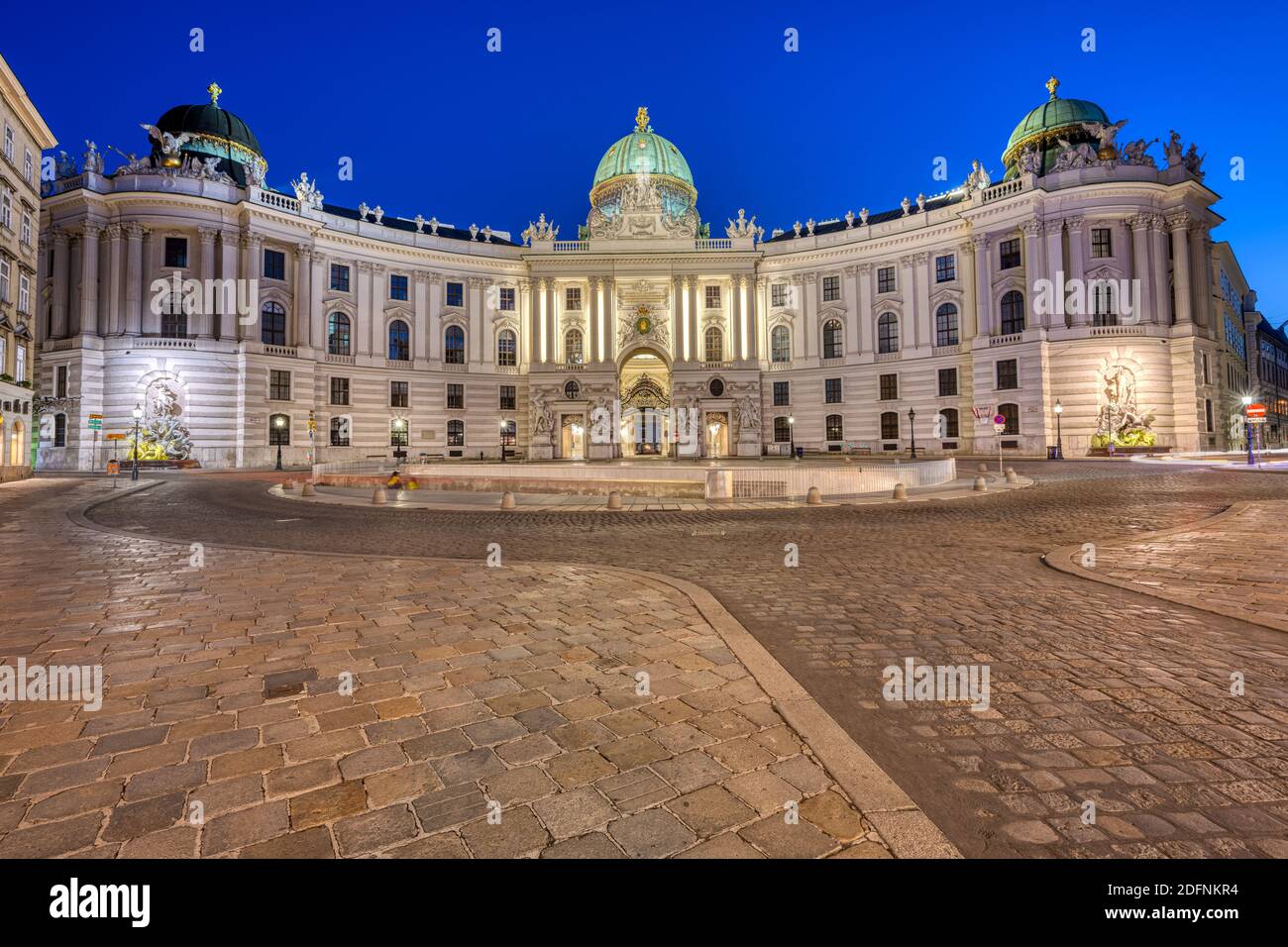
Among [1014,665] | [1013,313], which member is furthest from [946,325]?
[1014,665]

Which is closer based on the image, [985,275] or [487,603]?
[487,603]

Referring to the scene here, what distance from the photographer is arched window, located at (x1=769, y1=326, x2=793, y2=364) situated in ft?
174

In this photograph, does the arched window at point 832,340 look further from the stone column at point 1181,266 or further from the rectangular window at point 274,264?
the rectangular window at point 274,264

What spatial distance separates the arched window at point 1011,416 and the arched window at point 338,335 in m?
49.3

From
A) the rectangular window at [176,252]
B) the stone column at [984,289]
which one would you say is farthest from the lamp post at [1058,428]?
the rectangular window at [176,252]

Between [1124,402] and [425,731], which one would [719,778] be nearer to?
[425,731]

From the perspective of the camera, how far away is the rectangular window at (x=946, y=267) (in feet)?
153

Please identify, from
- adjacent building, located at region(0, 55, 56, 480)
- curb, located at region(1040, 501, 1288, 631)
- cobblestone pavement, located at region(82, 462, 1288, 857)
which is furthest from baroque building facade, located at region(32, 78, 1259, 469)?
cobblestone pavement, located at region(82, 462, 1288, 857)

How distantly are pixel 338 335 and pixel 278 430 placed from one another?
9187 mm

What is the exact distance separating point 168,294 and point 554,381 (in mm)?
26910

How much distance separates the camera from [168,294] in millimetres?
40406

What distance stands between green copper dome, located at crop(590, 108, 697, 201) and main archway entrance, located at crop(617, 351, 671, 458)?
18570 mm

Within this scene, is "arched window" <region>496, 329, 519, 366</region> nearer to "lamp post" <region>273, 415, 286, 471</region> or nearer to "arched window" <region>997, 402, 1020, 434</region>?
"lamp post" <region>273, 415, 286, 471</region>
